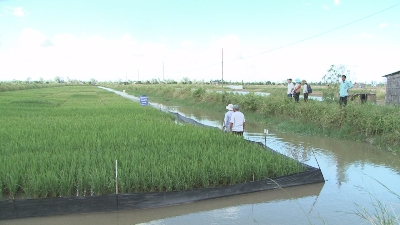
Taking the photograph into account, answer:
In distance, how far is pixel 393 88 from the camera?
1435 centimetres

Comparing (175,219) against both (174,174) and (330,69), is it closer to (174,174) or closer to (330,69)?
(174,174)

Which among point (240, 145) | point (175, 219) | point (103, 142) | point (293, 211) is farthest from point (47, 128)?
point (293, 211)

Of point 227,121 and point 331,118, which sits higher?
point 227,121

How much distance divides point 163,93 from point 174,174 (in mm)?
34255

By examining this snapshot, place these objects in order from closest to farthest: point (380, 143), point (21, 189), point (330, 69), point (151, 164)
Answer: point (21, 189), point (151, 164), point (380, 143), point (330, 69)

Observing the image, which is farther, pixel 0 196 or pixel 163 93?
pixel 163 93

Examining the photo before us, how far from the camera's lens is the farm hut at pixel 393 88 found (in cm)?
1392

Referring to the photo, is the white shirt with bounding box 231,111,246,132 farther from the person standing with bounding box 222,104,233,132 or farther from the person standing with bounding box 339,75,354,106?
the person standing with bounding box 339,75,354,106

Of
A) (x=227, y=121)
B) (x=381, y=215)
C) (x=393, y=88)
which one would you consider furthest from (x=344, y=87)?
(x=381, y=215)

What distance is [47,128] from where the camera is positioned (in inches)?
363

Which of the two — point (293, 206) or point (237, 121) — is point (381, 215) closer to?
point (293, 206)

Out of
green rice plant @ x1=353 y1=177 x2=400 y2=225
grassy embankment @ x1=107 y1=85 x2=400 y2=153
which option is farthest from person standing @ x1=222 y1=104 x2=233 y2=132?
green rice plant @ x1=353 y1=177 x2=400 y2=225

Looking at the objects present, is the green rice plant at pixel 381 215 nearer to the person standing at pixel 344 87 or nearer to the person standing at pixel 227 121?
the person standing at pixel 227 121

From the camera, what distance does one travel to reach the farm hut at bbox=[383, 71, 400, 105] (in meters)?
13.9
